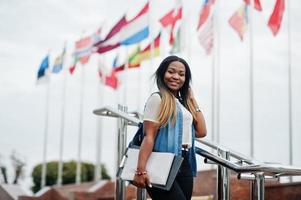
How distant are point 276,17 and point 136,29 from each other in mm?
3437

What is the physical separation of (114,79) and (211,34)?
451cm

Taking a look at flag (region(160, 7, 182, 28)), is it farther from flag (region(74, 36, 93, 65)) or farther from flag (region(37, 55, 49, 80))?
flag (region(37, 55, 49, 80))

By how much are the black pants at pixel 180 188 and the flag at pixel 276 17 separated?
9188 mm

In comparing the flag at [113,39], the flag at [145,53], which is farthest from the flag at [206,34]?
the flag at [145,53]

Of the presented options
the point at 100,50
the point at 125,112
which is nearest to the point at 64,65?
the point at 100,50

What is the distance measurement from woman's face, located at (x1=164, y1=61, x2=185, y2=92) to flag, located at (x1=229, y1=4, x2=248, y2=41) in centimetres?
968

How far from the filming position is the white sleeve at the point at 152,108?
312 centimetres

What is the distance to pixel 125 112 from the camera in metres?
4.15

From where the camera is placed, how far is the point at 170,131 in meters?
3.11

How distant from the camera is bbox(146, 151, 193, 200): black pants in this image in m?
3.05

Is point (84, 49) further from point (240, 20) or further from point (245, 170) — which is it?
point (245, 170)

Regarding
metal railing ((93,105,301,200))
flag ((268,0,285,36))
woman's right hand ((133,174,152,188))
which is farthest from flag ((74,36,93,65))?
woman's right hand ((133,174,152,188))

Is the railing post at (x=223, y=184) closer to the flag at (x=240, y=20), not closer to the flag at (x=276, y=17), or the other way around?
the flag at (x=276, y=17)

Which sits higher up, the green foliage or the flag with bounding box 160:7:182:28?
the flag with bounding box 160:7:182:28
